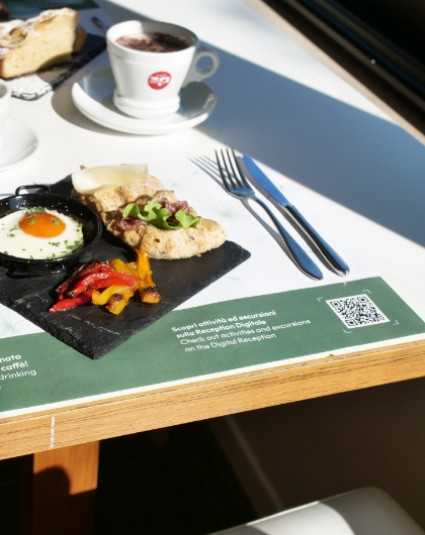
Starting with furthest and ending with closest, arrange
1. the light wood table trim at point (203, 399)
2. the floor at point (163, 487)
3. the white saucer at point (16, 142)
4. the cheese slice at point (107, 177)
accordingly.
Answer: the floor at point (163, 487), the white saucer at point (16, 142), the cheese slice at point (107, 177), the light wood table trim at point (203, 399)

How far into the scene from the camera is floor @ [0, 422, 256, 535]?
1827 millimetres

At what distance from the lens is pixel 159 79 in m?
1.42

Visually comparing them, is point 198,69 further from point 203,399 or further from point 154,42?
point 203,399

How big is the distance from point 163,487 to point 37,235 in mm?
1099

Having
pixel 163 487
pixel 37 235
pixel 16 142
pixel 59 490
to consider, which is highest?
pixel 37 235

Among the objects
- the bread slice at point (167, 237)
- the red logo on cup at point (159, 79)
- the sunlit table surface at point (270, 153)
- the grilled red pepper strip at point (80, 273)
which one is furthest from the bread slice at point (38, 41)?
the grilled red pepper strip at point (80, 273)

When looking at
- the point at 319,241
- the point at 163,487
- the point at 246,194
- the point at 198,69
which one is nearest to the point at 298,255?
the point at 319,241

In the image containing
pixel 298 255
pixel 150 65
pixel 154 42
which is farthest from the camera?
pixel 154 42

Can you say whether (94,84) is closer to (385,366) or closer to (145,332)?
(145,332)

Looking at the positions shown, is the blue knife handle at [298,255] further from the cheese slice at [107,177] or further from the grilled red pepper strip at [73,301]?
the grilled red pepper strip at [73,301]

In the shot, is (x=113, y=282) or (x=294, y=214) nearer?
(x=113, y=282)

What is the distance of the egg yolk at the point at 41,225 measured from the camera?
1027mm

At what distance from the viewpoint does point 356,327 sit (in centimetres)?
102

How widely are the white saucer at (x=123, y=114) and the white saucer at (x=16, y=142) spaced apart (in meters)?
0.14
